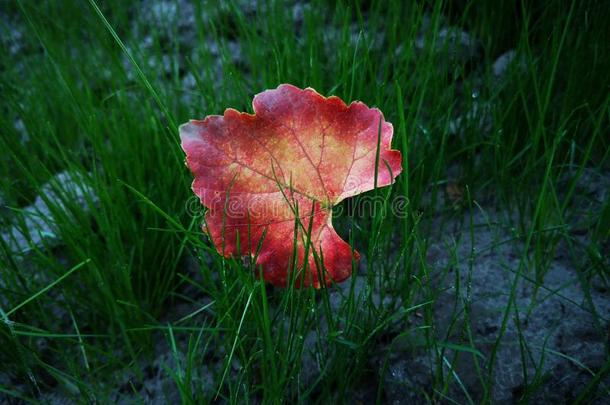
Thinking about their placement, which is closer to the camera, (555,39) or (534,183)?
(555,39)

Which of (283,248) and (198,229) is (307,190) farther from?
(198,229)

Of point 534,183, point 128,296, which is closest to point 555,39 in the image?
point 534,183

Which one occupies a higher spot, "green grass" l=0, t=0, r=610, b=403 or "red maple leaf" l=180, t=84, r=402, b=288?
"red maple leaf" l=180, t=84, r=402, b=288

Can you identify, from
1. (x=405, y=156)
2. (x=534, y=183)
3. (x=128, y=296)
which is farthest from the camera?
(x=534, y=183)

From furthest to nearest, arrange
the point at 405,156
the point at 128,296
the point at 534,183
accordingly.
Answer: the point at 534,183
the point at 128,296
the point at 405,156

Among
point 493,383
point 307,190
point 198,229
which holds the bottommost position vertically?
point 493,383

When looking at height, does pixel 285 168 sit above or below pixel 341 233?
above

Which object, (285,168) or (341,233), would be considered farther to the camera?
(341,233)

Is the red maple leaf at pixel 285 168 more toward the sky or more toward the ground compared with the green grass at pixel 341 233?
more toward the sky
